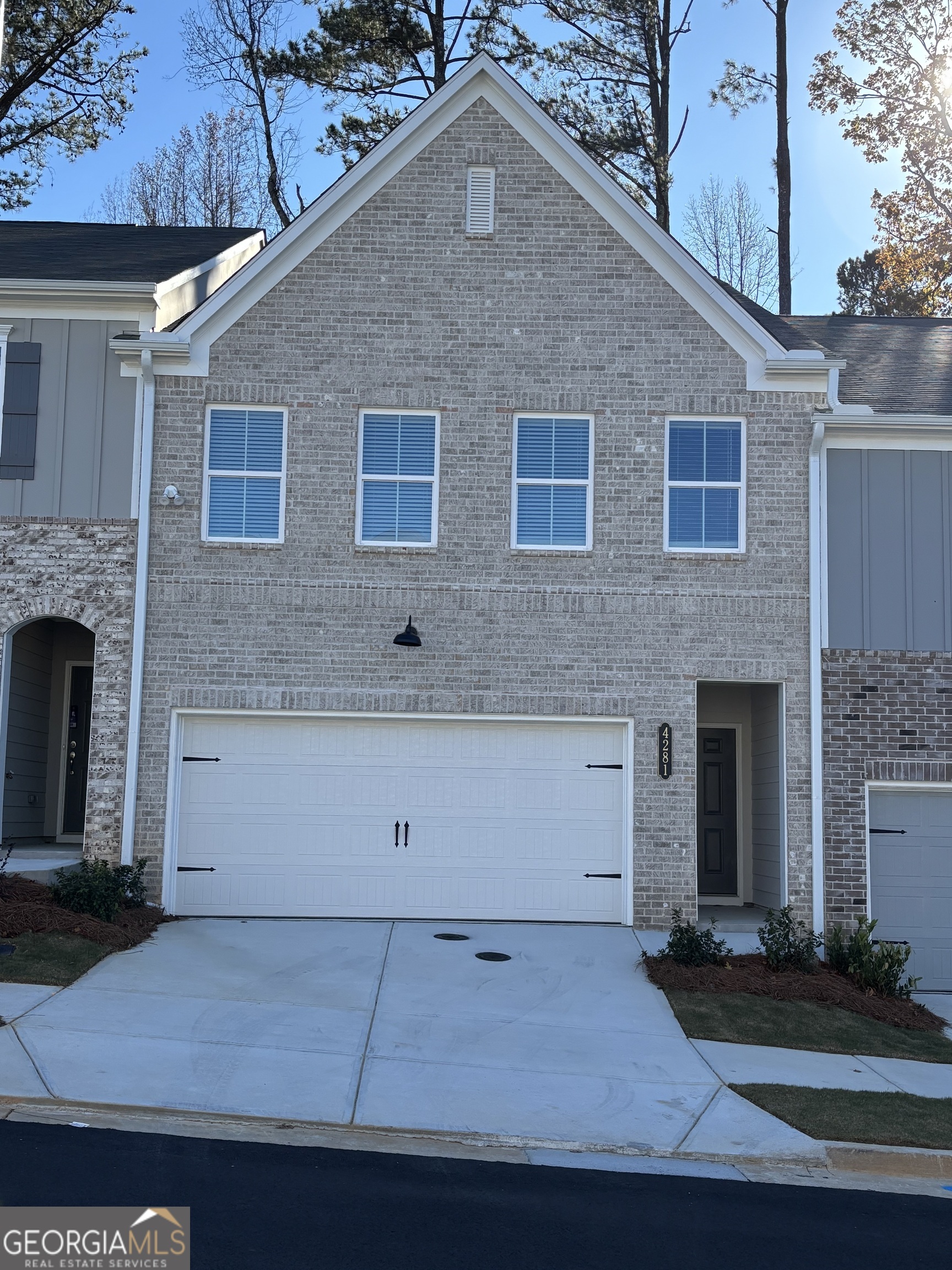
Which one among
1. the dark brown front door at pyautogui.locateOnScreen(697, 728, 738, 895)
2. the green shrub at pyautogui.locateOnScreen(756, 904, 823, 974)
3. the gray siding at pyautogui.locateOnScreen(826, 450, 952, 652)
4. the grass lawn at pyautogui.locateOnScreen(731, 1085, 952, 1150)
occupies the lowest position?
the grass lawn at pyautogui.locateOnScreen(731, 1085, 952, 1150)

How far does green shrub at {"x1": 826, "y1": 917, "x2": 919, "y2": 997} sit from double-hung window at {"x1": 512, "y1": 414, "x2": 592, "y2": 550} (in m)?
5.07

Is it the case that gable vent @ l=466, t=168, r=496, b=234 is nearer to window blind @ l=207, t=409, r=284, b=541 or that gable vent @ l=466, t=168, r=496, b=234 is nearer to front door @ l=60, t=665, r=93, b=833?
window blind @ l=207, t=409, r=284, b=541

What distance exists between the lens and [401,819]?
14484 millimetres

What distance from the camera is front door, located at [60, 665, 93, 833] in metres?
16.9

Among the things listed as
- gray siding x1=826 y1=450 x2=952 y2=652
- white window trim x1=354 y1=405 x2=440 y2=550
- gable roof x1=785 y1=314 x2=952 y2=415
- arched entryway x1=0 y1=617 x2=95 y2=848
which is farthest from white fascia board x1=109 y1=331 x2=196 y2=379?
gable roof x1=785 y1=314 x2=952 y2=415

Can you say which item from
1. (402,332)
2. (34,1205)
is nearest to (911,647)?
(402,332)

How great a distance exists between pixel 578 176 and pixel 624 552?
14.4 ft

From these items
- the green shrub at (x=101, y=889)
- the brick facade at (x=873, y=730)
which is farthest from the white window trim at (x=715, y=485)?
the green shrub at (x=101, y=889)

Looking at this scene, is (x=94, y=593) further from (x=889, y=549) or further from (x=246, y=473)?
(x=889, y=549)

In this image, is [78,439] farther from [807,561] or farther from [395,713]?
[807,561]

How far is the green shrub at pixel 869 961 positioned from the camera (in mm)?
12992

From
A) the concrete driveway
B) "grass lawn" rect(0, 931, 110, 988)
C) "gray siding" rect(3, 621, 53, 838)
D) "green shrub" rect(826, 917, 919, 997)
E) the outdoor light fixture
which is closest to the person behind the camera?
the concrete driveway

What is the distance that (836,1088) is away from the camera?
382 inches

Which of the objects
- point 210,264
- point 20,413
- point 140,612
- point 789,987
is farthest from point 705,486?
point 20,413
